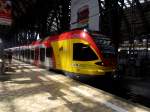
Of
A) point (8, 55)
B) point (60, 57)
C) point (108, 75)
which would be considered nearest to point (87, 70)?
point (108, 75)

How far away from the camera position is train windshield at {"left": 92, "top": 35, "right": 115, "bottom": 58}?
13.4 meters

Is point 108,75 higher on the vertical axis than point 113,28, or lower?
lower

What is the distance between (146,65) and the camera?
24250mm

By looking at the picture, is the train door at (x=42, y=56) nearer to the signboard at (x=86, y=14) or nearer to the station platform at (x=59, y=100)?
the signboard at (x=86, y=14)

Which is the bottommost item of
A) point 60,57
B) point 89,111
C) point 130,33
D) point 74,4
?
point 89,111

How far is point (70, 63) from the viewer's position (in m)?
14.6

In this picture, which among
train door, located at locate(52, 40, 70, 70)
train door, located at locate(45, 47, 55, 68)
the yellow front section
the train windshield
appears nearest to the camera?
the yellow front section

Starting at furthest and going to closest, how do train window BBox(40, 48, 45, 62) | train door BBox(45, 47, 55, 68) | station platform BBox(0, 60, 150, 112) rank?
1. train window BBox(40, 48, 45, 62)
2. train door BBox(45, 47, 55, 68)
3. station platform BBox(0, 60, 150, 112)

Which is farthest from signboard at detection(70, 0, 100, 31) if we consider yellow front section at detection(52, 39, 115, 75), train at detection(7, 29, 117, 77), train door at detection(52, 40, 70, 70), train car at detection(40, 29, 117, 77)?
train car at detection(40, 29, 117, 77)

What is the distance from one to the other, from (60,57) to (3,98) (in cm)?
736

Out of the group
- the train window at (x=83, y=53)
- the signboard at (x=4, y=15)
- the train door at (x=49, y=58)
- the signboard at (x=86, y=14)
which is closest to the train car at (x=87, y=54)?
the train window at (x=83, y=53)

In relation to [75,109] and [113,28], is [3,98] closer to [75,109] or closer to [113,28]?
[75,109]

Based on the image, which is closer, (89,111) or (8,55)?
(89,111)

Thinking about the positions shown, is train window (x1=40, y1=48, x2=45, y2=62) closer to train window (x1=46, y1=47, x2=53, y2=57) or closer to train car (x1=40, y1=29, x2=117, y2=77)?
train window (x1=46, y1=47, x2=53, y2=57)
